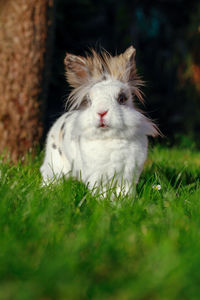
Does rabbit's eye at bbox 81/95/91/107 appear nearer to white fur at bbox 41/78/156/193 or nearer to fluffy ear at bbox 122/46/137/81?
white fur at bbox 41/78/156/193

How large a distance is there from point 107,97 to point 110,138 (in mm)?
337

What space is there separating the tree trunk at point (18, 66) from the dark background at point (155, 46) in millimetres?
2087

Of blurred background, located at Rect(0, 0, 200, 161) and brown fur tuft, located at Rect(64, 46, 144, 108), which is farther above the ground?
blurred background, located at Rect(0, 0, 200, 161)

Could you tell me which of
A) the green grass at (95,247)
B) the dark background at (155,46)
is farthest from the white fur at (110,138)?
the dark background at (155,46)

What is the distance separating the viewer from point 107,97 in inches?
115

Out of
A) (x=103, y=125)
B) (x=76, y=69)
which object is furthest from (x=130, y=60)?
(x=103, y=125)

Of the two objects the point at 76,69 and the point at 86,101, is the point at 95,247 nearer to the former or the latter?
the point at 86,101

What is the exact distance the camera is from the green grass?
1517 millimetres

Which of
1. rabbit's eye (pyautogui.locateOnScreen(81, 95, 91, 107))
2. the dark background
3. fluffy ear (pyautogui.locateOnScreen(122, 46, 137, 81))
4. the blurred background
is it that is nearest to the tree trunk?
the blurred background

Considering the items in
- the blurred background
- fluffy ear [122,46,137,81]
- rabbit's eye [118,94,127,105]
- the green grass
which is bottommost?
the green grass

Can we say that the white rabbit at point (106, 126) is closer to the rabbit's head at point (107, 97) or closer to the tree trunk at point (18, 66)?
the rabbit's head at point (107, 97)

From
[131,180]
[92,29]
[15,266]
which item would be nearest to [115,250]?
[15,266]

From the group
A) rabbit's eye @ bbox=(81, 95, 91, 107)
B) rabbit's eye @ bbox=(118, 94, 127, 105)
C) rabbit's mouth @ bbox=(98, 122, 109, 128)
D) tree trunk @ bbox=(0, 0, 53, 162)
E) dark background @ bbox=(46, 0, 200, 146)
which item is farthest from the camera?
dark background @ bbox=(46, 0, 200, 146)

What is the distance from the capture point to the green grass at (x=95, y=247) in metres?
1.52
